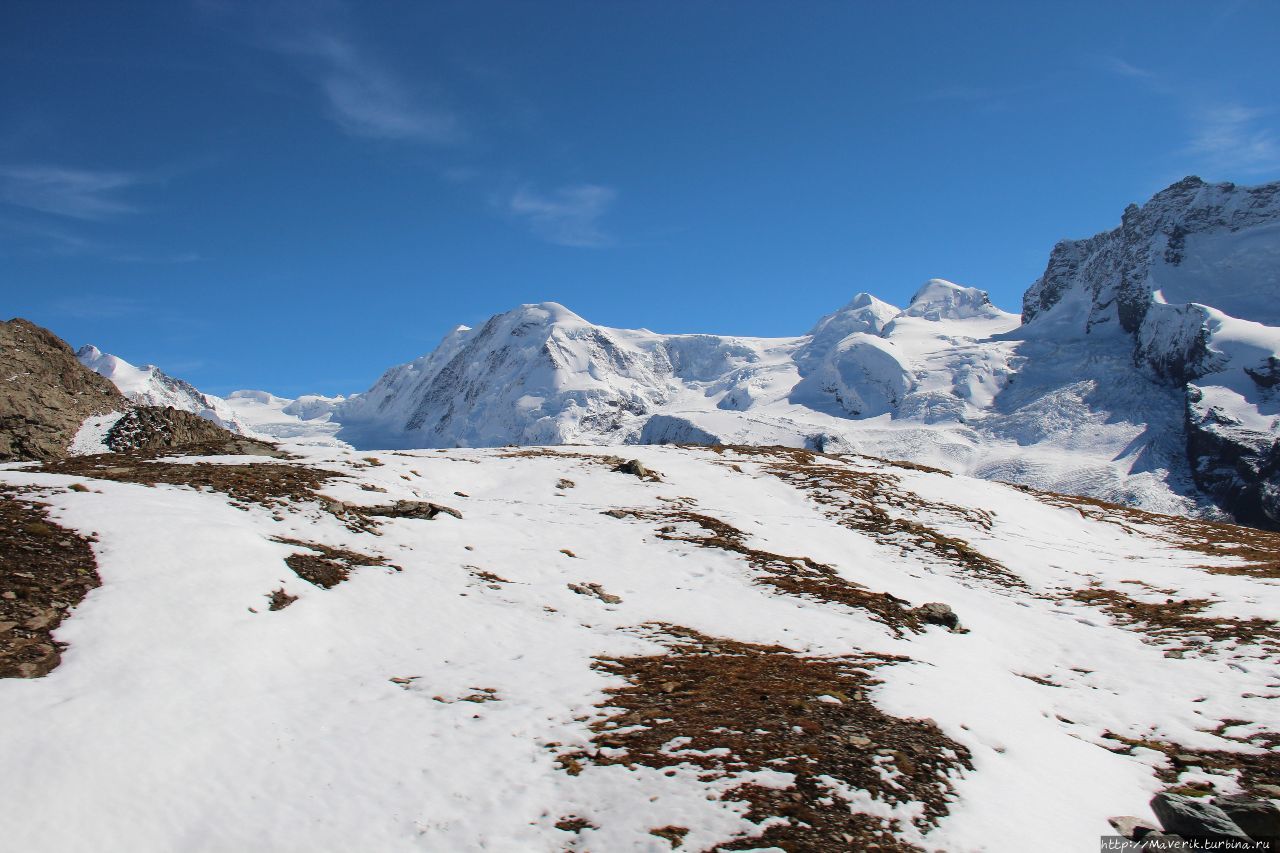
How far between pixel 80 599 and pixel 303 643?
4077mm

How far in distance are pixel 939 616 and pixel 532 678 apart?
11911 millimetres

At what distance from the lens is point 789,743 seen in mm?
10203

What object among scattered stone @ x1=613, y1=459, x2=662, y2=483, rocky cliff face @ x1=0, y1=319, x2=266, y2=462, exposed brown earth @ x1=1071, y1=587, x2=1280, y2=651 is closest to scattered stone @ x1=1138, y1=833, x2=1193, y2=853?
exposed brown earth @ x1=1071, y1=587, x2=1280, y2=651

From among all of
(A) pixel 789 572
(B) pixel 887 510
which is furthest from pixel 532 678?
(B) pixel 887 510

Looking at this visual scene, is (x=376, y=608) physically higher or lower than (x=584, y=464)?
lower

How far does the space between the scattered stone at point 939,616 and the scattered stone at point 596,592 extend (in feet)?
27.5

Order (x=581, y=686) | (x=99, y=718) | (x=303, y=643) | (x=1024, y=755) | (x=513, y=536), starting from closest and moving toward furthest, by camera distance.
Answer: (x=99, y=718) < (x=1024, y=755) < (x=581, y=686) < (x=303, y=643) < (x=513, y=536)

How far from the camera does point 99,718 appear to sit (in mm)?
10102

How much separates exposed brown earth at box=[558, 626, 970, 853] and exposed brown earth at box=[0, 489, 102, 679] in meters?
8.85

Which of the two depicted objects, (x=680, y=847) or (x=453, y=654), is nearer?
(x=680, y=847)

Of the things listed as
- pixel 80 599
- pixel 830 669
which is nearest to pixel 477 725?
pixel 830 669

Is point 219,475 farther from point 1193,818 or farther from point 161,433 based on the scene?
point 1193,818

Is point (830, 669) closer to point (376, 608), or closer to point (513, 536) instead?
point (376, 608)

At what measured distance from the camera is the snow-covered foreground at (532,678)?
8688 mm
